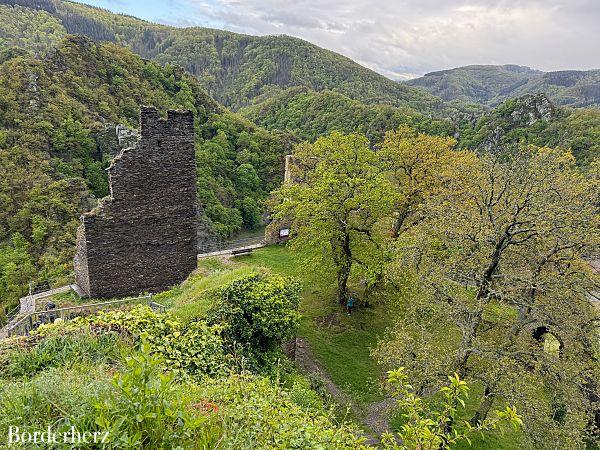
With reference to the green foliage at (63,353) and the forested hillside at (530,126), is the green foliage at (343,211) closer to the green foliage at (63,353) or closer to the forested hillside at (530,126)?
the green foliage at (63,353)

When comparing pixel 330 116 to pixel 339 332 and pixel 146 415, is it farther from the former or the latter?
pixel 146 415

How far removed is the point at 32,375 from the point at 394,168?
18857mm

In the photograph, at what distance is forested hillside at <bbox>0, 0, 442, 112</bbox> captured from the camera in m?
137

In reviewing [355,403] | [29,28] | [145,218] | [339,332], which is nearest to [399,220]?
[339,332]

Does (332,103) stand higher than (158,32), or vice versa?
(158,32)

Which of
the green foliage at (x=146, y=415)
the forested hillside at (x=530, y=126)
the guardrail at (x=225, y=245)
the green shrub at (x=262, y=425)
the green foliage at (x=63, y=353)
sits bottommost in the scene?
the guardrail at (x=225, y=245)

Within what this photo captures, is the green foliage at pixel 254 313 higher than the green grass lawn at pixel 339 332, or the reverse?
the green foliage at pixel 254 313

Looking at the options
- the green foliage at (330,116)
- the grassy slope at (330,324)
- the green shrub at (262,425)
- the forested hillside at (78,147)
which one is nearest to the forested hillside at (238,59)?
the green foliage at (330,116)

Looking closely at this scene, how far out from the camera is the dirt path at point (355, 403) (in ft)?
41.3

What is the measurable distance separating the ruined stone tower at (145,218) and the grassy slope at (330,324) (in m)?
1.50

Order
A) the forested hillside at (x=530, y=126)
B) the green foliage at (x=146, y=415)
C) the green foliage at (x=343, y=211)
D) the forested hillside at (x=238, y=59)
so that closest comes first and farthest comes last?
1. the green foliage at (x=146, y=415)
2. the green foliage at (x=343, y=211)
3. the forested hillside at (x=530, y=126)
4. the forested hillside at (x=238, y=59)

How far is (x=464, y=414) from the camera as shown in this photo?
14.0 meters

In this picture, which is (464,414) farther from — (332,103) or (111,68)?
(332,103)

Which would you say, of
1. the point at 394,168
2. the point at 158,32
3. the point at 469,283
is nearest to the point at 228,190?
the point at 394,168
